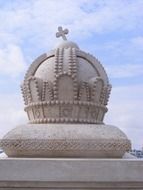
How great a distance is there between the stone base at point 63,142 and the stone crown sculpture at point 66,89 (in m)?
0.27

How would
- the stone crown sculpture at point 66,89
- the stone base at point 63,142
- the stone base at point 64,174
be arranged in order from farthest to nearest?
the stone crown sculpture at point 66,89, the stone base at point 63,142, the stone base at point 64,174

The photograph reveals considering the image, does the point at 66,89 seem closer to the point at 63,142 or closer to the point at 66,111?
the point at 66,111

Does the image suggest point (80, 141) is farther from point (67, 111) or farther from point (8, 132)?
point (8, 132)

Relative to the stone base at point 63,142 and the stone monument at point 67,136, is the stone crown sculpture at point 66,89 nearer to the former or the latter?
the stone monument at point 67,136

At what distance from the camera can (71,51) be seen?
16.4 ft

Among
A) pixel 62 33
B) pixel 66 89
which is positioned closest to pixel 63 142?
pixel 66 89

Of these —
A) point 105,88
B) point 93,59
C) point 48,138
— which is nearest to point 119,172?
point 48,138

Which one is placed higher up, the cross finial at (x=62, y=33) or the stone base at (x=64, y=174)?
the cross finial at (x=62, y=33)

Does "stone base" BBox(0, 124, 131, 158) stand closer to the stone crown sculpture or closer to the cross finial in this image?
the stone crown sculpture

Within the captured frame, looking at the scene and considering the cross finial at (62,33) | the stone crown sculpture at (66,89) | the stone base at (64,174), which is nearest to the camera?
the stone base at (64,174)

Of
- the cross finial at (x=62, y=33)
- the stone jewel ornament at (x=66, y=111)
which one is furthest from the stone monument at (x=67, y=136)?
the cross finial at (x=62, y=33)

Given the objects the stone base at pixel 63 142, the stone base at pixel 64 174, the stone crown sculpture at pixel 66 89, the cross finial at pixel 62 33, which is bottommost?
the stone base at pixel 64 174

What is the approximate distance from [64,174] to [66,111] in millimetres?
890

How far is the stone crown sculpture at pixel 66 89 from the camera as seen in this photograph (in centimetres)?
481
